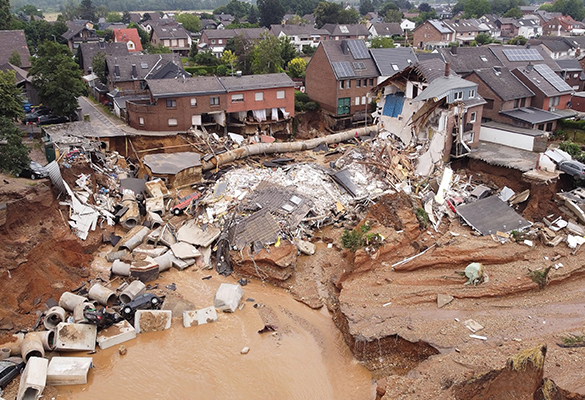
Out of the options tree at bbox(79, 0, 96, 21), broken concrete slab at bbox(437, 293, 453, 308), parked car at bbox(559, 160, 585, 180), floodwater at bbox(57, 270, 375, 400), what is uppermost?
tree at bbox(79, 0, 96, 21)

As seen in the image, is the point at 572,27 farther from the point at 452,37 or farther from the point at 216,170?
the point at 216,170

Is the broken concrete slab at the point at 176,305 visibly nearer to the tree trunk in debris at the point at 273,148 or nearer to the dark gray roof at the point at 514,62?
the tree trunk in debris at the point at 273,148

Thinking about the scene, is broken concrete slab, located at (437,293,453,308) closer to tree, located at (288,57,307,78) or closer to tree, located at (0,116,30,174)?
tree, located at (0,116,30,174)

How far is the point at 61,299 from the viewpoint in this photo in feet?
66.5

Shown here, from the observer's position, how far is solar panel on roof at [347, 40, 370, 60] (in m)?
45.9

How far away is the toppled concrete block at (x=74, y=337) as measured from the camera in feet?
59.3

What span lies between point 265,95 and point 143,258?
22.0m

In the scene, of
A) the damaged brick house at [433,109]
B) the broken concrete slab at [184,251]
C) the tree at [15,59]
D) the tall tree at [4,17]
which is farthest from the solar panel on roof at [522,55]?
the tall tree at [4,17]

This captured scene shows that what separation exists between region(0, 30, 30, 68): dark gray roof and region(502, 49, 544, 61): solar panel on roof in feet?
179

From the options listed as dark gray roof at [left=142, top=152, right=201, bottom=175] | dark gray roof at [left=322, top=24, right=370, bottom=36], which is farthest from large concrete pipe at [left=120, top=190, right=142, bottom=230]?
dark gray roof at [left=322, top=24, right=370, bottom=36]

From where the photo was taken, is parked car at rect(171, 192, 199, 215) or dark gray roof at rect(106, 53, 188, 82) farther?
dark gray roof at rect(106, 53, 188, 82)

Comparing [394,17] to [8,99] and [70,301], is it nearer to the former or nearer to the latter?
[8,99]

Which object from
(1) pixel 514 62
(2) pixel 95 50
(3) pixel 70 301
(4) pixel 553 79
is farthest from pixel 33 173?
(1) pixel 514 62

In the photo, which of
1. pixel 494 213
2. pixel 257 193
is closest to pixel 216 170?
pixel 257 193
